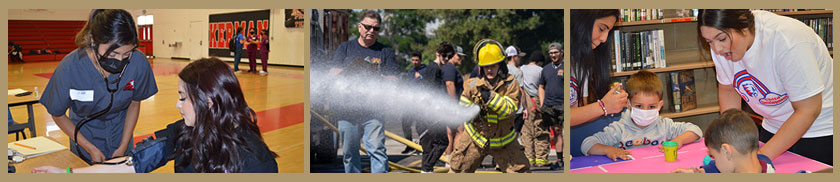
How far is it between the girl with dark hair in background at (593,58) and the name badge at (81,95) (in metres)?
2.84

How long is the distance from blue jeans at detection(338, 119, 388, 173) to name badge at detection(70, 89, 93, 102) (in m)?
1.45

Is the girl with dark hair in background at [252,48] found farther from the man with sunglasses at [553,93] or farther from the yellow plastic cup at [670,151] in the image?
the yellow plastic cup at [670,151]

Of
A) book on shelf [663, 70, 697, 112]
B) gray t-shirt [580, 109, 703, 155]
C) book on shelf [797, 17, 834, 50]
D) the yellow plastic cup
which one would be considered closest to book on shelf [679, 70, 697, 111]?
book on shelf [663, 70, 697, 112]

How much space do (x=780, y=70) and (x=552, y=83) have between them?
1304 mm

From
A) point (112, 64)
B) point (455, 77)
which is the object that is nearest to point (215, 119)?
point (112, 64)

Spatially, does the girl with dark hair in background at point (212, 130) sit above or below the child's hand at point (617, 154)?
above

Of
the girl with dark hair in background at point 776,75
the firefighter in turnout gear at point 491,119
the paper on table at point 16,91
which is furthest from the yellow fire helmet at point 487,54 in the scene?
the paper on table at point 16,91

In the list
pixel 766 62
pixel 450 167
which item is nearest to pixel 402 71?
pixel 450 167

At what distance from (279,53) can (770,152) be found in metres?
3.10

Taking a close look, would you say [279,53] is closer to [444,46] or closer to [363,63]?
[363,63]

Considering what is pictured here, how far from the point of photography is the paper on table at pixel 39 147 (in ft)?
12.5

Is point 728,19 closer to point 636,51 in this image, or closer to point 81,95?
point 636,51

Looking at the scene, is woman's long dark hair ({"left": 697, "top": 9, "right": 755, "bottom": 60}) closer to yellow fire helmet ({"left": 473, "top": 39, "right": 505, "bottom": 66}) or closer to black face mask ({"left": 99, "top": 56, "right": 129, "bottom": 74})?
yellow fire helmet ({"left": 473, "top": 39, "right": 505, "bottom": 66})

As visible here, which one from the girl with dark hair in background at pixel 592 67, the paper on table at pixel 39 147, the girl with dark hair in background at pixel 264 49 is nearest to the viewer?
the paper on table at pixel 39 147
